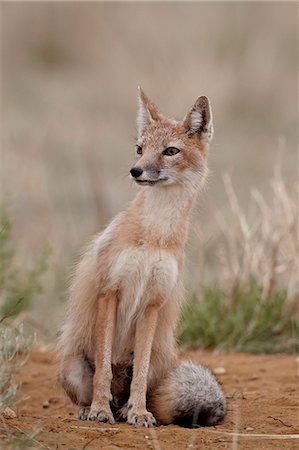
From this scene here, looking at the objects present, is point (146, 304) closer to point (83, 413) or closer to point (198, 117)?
point (83, 413)

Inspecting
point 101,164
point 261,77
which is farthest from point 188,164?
point 261,77

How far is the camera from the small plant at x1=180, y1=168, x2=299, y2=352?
8.12 metres

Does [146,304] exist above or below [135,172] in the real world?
below

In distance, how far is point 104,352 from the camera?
5371mm

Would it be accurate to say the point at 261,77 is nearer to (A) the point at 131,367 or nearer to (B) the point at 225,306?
(B) the point at 225,306

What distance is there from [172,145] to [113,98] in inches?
592

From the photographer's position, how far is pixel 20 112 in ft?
62.1

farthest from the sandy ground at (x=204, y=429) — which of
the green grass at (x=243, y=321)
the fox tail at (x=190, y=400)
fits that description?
the green grass at (x=243, y=321)

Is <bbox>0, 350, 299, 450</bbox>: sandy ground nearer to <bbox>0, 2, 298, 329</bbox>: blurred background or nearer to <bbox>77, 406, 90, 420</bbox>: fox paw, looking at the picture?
<bbox>77, 406, 90, 420</bbox>: fox paw

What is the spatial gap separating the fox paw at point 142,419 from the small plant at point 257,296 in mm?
2807

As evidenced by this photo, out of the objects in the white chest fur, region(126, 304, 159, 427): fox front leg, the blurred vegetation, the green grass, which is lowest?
the green grass

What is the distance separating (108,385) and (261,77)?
1658cm

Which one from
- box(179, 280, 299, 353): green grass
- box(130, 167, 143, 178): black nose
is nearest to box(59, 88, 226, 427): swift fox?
box(130, 167, 143, 178): black nose

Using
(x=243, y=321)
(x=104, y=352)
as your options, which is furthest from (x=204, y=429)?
(x=243, y=321)
